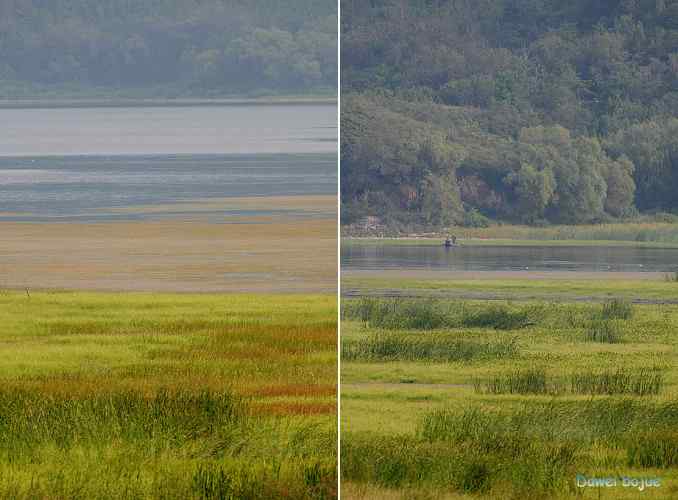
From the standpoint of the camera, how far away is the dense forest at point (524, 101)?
6.84 metres

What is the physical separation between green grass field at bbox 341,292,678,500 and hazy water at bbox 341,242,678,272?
9.9 inches

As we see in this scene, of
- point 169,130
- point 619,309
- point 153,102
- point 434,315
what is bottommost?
point 434,315

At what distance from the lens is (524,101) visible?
24.7 ft

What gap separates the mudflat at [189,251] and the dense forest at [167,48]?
1.31m

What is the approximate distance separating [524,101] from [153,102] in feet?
26.1

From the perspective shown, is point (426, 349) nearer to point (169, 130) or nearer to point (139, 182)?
point (139, 182)

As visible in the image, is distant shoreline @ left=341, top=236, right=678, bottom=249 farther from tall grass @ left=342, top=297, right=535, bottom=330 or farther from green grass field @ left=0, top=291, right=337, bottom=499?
green grass field @ left=0, top=291, right=337, bottom=499

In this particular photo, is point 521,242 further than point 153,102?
No

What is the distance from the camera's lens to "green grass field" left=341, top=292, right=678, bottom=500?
5844mm

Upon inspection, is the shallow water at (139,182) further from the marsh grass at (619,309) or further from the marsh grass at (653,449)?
the marsh grass at (653,449)

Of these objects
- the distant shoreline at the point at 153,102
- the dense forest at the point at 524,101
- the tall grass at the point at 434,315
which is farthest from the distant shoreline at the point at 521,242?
the distant shoreline at the point at 153,102

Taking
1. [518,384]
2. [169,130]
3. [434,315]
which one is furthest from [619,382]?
[169,130]

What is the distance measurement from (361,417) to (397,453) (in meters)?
1.16

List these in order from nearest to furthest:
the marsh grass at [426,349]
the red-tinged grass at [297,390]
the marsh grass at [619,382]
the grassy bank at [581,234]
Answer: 1. the grassy bank at [581,234]
2. the marsh grass at [619,382]
3. the marsh grass at [426,349]
4. the red-tinged grass at [297,390]
